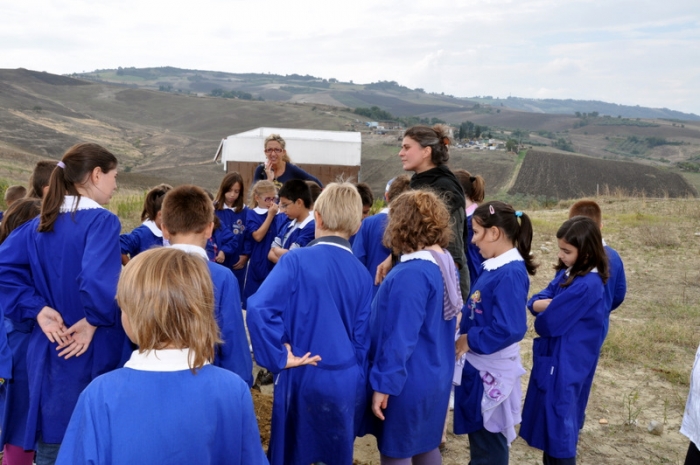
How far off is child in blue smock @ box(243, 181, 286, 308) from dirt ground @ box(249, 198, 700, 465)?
3.36ft

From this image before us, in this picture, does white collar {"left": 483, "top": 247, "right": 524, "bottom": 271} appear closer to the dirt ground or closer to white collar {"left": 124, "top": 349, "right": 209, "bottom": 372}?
the dirt ground

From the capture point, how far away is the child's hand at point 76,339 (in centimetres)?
268

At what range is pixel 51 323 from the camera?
8.80 feet

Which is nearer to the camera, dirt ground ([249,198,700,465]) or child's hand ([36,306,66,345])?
child's hand ([36,306,66,345])

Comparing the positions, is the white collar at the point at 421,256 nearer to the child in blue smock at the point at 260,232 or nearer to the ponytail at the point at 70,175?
the ponytail at the point at 70,175

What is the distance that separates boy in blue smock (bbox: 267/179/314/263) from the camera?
4383 mm

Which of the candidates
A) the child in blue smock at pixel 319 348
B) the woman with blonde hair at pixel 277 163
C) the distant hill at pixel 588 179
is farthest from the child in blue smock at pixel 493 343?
the distant hill at pixel 588 179

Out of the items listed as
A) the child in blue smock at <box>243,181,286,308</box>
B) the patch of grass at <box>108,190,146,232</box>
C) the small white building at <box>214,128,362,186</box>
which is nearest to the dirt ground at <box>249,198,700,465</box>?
the child in blue smock at <box>243,181,286,308</box>

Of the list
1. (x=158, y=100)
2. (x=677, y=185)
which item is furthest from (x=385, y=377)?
(x=158, y=100)

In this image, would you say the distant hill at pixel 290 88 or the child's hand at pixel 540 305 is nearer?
the child's hand at pixel 540 305

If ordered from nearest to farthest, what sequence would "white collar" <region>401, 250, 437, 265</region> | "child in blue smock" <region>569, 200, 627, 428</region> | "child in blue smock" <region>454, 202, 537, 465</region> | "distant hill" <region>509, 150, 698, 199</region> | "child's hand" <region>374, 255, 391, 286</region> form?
"white collar" <region>401, 250, 437, 265</region>
"child in blue smock" <region>454, 202, 537, 465</region>
"child's hand" <region>374, 255, 391, 286</region>
"child in blue smock" <region>569, 200, 627, 428</region>
"distant hill" <region>509, 150, 698, 199</region>

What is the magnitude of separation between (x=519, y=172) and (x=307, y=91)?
98.5 m

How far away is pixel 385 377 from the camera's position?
2676 millimetres

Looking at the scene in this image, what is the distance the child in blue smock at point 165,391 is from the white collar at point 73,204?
1.25 meters
